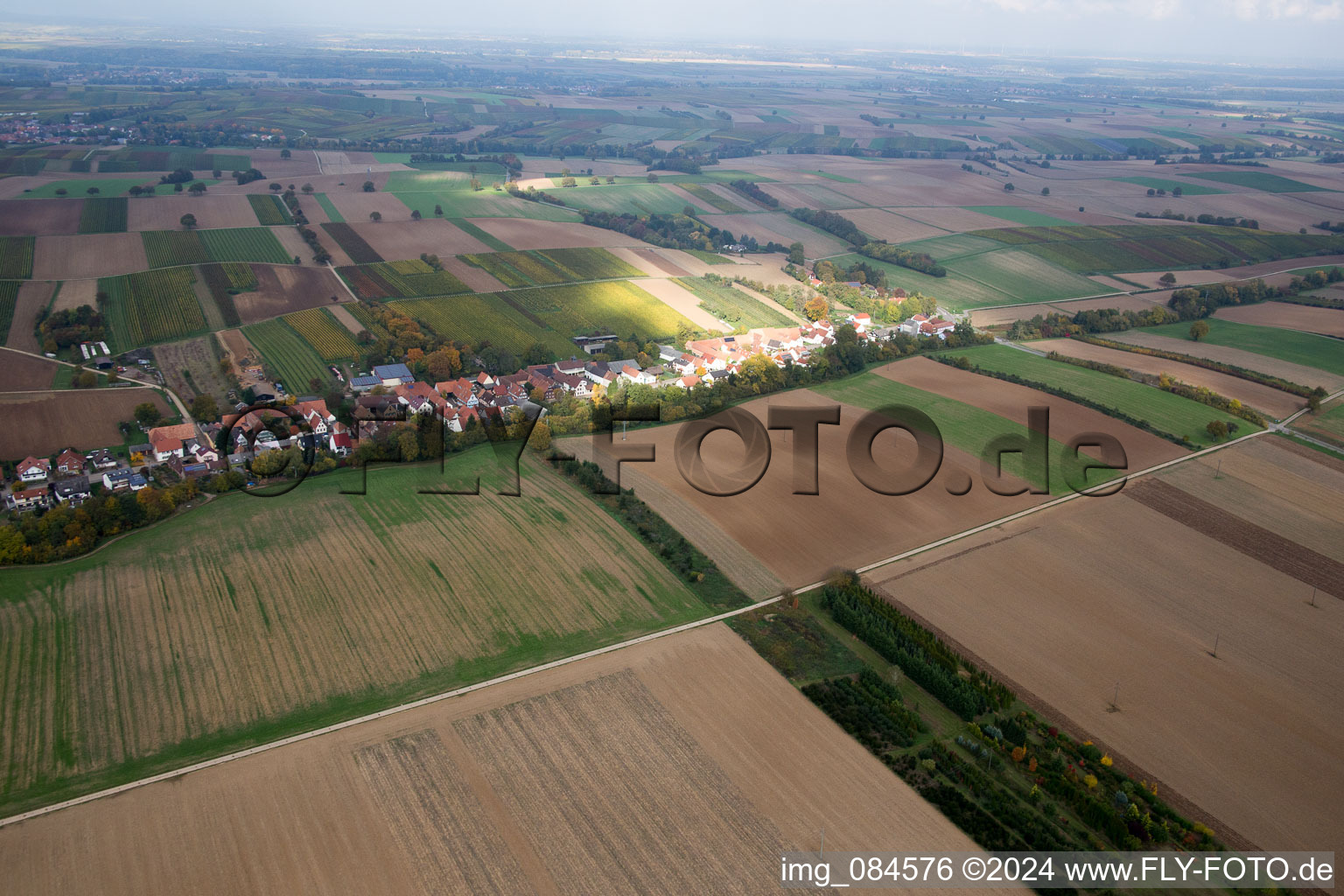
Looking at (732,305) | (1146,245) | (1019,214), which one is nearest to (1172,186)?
(1019,214)

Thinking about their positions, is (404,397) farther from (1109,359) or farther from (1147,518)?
(1109,359)

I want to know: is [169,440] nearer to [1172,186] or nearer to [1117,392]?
[1117,392]

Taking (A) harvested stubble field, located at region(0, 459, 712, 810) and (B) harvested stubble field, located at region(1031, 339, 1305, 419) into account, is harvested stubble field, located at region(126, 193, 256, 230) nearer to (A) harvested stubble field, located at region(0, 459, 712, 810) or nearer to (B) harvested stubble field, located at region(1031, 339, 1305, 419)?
(A) harvested stubble field, located at region(0, 459, 712, 810)

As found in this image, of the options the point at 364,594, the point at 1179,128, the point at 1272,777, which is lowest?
the point at 1272,777

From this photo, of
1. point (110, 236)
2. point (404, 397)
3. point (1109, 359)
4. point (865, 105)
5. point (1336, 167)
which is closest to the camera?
point (404, 397)

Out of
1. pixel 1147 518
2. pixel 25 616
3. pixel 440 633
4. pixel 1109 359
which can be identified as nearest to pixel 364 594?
pixel 440 633

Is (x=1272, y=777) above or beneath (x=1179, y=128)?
beneath

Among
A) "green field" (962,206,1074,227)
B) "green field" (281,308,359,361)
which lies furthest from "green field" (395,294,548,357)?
"green field" (962,206,1074,227)
